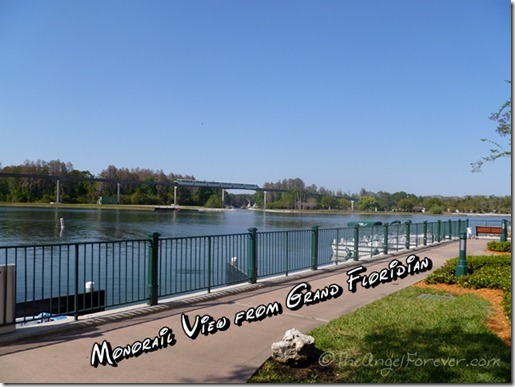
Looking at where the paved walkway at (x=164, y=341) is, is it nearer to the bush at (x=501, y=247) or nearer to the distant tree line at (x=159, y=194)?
the bush at (x=501, y=247)

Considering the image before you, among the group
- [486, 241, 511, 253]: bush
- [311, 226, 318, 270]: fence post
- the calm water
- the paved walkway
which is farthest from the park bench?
the paved walkway

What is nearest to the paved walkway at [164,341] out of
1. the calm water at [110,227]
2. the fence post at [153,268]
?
the fence post at [153,268]

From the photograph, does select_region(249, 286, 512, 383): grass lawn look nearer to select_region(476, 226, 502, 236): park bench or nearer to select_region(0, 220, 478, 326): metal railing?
select_region(0, 220, 478, 326): metal railing

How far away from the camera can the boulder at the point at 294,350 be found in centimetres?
495

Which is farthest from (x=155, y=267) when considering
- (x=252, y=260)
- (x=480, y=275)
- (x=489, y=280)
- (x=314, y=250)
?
(x=480, y=275)

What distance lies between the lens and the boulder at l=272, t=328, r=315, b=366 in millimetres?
4945

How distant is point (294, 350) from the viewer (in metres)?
4.96

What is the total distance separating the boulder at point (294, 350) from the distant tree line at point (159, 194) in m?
75.9

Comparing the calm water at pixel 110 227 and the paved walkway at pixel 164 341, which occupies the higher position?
the paved walkway at pixel 164 341

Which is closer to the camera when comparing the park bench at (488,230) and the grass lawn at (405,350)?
the grass lawn at (405,350)

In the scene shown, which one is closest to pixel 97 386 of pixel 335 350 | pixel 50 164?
pixel 335 350

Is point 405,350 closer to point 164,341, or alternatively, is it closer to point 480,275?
point 164,341

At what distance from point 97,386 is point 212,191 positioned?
151 metres

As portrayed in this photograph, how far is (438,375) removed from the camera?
4.67 meters
